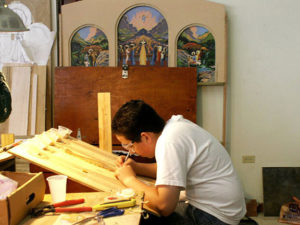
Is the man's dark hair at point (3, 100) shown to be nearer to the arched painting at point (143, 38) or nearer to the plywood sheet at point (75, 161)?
the plywood sheet at point (75, 161)

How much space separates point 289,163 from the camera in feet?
12.7

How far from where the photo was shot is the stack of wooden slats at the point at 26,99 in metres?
3.72

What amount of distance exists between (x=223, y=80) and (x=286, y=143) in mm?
1093

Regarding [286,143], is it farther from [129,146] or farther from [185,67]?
[129,146]

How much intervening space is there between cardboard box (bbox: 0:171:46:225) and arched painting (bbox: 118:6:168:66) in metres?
2.49

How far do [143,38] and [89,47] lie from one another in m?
0.65

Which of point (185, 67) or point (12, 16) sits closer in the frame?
point (12, 16)

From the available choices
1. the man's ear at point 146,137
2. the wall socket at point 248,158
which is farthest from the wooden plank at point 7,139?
the wall socket at point 248,158

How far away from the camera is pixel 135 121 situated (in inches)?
69.1

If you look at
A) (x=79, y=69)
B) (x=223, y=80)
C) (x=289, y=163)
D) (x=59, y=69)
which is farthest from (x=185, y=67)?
(x=289, y=163)

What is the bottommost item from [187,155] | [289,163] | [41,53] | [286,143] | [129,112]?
[289,163]

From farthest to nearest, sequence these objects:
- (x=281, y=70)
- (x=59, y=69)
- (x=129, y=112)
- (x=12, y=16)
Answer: (x=281, y=70) → (x=59, y=69) → (x=12, y=16) → (x=129, y=112)

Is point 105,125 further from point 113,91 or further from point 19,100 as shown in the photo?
point 19,100

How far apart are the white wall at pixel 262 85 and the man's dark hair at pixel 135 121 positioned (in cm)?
227
